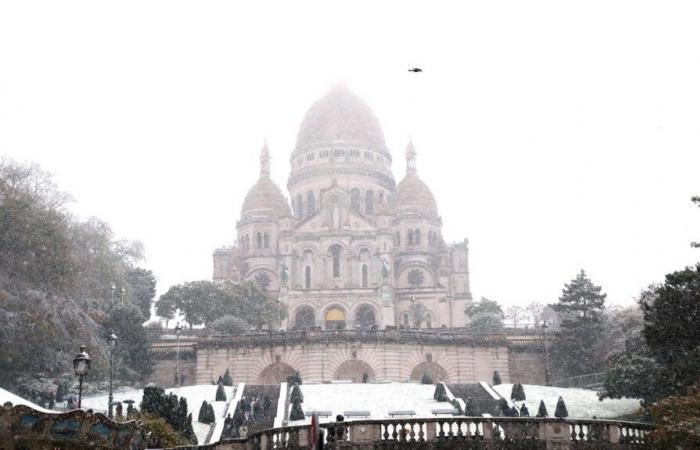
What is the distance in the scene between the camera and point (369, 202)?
87.9 m

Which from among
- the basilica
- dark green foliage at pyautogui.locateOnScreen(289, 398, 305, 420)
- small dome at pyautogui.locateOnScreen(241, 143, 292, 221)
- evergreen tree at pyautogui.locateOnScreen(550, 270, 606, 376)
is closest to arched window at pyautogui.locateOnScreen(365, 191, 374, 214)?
the basilica

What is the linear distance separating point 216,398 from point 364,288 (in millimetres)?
34916

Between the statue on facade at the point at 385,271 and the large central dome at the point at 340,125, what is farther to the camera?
the large central dome at the point at 340,125

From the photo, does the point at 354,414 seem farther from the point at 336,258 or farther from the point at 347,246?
the point at 336,258

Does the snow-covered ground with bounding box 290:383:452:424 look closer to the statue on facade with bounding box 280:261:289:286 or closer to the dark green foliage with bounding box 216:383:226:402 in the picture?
the dark green foliage with bounding box 216:383:226:402

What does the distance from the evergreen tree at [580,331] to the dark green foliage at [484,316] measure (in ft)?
24.4

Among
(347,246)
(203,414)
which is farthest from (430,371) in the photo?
(347,246)

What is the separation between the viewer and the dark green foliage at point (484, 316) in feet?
214

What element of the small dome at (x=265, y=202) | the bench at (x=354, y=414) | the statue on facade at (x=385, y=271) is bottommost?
the bench at (x=354, y=414)

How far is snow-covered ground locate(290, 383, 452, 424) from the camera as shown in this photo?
1535 inches

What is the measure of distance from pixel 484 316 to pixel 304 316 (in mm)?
14469

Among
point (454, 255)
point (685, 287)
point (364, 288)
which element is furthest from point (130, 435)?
point (454, 255)

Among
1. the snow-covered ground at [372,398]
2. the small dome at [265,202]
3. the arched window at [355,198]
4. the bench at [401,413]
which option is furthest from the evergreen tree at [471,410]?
the arched window at [355,198]

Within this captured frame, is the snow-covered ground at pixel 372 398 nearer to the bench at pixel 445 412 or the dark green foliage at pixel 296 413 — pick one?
the bench at pixel 445 412
